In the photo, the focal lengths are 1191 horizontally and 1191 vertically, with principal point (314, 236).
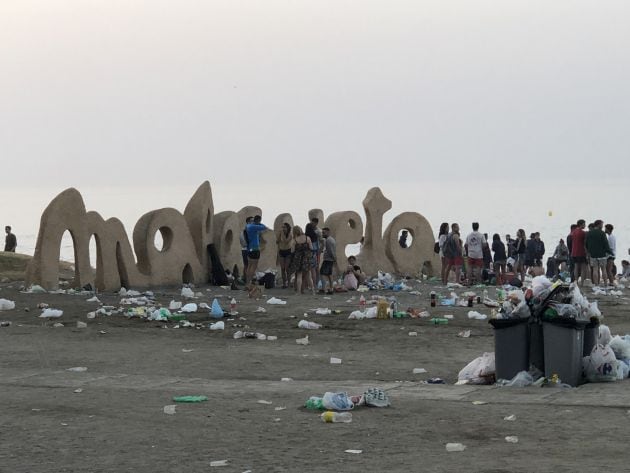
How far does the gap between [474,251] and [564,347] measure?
17530mm

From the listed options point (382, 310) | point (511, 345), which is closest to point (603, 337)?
point (511, 345)

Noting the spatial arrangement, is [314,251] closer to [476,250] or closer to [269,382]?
[476,250]

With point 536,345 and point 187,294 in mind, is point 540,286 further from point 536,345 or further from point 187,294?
point 187,294

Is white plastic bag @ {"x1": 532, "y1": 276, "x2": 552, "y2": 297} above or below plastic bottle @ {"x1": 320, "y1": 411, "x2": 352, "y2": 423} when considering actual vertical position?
above

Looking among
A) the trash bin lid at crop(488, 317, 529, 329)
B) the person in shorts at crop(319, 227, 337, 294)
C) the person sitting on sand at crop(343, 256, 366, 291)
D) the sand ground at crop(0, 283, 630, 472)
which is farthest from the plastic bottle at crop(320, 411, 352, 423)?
the person sitting on sand at crop(343, 256, 366, 291)

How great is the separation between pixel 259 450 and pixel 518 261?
24782 millimetres

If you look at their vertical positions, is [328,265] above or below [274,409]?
above

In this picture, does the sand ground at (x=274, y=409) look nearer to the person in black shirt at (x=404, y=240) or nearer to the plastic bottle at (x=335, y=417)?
the plastic bottle at (x=335, y=417)

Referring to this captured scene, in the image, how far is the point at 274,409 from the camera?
10.0 m

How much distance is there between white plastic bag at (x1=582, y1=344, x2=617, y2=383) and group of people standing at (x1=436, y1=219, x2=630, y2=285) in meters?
16.0

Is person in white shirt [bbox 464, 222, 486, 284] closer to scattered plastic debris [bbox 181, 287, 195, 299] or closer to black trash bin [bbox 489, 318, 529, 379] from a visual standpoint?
scattered plastic debris [bbox 181, 287, 195, 299]

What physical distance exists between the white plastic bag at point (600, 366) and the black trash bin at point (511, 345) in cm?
59

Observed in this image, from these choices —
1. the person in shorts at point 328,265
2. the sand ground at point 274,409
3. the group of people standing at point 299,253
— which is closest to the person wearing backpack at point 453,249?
the group of people standing at point 299,253

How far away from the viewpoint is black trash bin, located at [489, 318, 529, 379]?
11523mm
